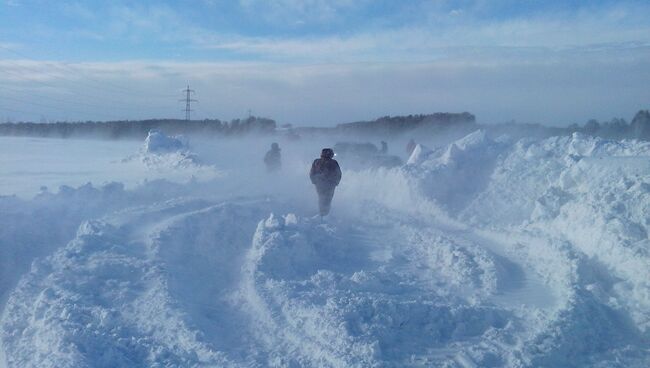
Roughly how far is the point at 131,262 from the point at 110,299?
1.45 metres

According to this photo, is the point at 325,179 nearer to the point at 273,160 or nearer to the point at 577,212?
the point at 577,212

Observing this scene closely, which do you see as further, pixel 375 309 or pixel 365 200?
pixel 365 200

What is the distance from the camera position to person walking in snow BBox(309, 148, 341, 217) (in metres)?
14.7

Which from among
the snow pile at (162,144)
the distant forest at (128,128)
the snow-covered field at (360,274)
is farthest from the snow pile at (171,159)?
the distant forest at (128,128)

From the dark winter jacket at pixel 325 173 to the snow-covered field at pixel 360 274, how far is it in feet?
3.10

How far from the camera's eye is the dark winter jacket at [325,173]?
1470 centimetres

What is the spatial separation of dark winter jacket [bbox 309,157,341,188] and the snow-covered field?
37.2 inches

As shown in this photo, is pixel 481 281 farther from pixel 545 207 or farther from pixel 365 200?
pixel 365 200

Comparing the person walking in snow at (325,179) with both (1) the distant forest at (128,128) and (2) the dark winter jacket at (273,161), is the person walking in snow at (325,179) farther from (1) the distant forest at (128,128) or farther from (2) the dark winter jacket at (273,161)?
(1) the distant forest at (128,128)

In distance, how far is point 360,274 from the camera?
9.00 m

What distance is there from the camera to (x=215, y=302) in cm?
843

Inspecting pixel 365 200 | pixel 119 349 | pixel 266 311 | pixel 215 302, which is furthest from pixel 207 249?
pixel 365 200

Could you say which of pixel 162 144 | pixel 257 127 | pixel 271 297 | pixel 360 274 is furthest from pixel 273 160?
pixel 257 127

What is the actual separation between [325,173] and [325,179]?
0.73 ft
